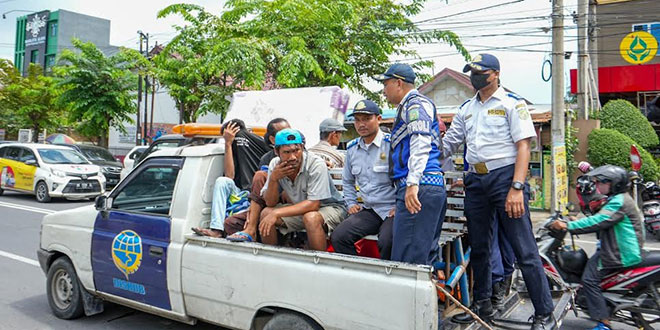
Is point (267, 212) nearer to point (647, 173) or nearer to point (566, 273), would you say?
point (566, 273)

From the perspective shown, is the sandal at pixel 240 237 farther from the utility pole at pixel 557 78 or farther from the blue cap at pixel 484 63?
the utility pole at pixel 557 78

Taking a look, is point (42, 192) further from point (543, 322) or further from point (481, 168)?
point (543, 322)

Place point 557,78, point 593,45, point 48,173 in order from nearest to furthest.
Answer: point 557,78 < point 48,173 < point 593,45

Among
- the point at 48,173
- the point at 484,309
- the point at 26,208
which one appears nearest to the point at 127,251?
the point at 484,309

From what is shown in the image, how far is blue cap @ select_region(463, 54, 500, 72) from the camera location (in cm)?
331

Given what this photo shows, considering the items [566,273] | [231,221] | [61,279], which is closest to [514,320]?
[566,273]

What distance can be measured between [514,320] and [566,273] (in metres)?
1.45

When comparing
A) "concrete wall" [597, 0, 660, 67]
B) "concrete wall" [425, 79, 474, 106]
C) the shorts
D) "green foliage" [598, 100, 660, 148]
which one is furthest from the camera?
"concrete wall" [425, 79, 474, 106]

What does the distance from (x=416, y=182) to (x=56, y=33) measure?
56728 millimetres

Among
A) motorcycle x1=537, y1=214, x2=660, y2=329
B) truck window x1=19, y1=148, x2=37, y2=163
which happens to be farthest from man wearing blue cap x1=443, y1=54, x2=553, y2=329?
truck window x1=19, y1=148, x2=37, y2=163

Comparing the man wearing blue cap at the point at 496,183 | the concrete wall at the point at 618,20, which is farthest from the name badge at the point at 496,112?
the concrete wall at the point at 618,20

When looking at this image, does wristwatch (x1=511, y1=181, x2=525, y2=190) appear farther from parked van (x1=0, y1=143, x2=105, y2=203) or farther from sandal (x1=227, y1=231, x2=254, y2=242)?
parked van (x1=0, y1=143, x2=105, y2=203)

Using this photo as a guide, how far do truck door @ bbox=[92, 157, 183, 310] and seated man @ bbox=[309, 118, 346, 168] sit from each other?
1315mm

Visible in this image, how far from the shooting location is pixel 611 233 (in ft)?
13.6
